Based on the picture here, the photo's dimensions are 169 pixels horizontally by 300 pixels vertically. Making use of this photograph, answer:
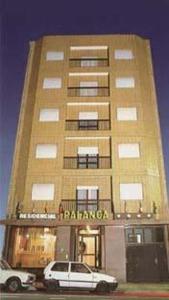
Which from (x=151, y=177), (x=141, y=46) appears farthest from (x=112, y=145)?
(x=141, y=46)

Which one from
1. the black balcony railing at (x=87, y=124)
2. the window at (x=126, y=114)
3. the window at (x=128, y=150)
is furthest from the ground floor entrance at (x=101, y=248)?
the window at (x=126, y=114)

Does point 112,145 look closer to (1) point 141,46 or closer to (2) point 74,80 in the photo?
(2) point 74,80

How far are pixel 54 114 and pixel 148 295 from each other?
8159 millimetres

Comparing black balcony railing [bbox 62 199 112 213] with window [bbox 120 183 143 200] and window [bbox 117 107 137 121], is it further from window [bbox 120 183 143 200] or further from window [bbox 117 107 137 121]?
window [bbox 117 107 137 121]

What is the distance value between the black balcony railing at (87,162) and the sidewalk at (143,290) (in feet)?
14.6

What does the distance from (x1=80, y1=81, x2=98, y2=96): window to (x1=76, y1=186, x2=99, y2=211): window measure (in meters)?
4.20

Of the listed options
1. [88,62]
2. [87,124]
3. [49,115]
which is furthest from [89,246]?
[88,62]

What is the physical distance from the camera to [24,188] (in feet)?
45.4

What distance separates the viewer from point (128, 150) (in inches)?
566

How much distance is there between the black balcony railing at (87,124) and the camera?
593 inches

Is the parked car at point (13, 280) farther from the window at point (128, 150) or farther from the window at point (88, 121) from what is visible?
the window at point (88, 121)

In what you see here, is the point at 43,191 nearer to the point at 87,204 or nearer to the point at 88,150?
the point at 87,204

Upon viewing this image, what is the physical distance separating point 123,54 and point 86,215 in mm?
7530

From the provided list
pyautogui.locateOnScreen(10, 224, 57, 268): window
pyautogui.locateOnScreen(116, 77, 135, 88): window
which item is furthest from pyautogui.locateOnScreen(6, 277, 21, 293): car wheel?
pyautogui.locateOnScreen(116, 77, 135, 88): window
